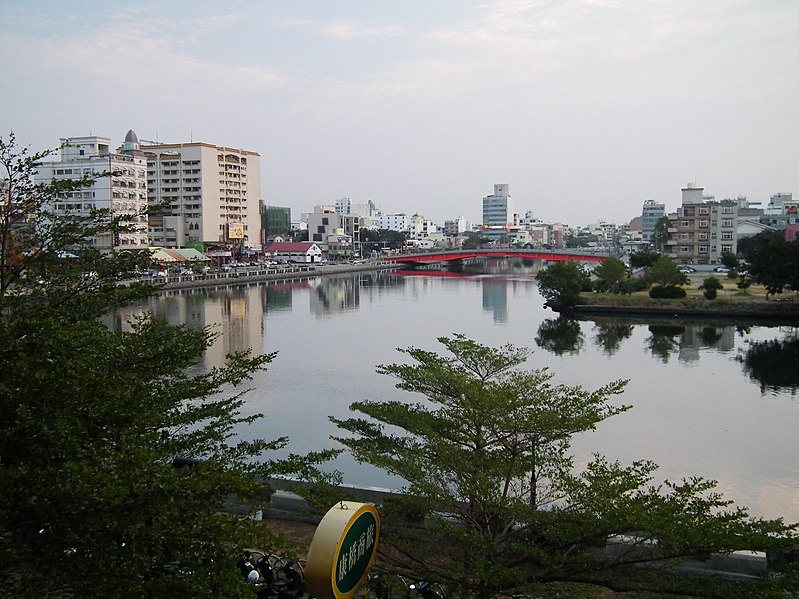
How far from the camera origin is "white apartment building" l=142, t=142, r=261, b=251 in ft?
78.3

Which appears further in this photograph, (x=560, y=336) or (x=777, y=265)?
(x=777, y=265)

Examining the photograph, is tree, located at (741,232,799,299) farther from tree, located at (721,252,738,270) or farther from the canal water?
tree, located at (721,252,738,270)

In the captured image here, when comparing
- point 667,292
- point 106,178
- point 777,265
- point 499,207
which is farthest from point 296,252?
point 499,207

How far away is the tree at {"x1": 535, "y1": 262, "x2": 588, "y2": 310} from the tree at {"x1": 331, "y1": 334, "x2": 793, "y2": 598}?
1127 cm

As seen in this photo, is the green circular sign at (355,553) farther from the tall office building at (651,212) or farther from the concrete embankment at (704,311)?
the tall office building at (651,212)

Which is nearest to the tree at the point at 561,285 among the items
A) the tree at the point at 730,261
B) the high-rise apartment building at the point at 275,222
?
the tree at the point at 730,261

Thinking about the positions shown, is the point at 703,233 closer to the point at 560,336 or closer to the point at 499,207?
the point at 560,336

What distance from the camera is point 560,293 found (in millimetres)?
14312

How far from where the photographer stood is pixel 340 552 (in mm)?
1834

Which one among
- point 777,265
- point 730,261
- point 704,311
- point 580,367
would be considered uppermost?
point 777,265

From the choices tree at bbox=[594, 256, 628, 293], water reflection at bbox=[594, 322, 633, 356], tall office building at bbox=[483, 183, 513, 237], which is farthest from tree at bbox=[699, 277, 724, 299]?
tall office building at bbox=[483, 183, 513, 237]

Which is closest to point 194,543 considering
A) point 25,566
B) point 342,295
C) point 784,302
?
point 25,566

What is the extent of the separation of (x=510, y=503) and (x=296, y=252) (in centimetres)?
2555

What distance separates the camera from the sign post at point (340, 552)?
71.1 inches
